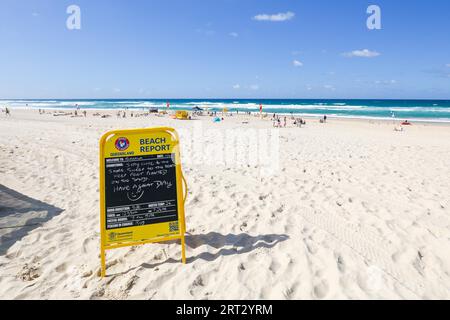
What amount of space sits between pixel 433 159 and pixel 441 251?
309 inches

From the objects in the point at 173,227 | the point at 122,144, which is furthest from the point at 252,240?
the point at 122,144

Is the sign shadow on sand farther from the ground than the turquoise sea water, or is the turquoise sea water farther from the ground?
the turquoise sea water

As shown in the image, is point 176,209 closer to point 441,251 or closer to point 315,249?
point 315,249

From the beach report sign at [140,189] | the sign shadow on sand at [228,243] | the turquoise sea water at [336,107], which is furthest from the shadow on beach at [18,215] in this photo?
the turquoise sea water at [336,107]

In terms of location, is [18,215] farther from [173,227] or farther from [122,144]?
[173,227]

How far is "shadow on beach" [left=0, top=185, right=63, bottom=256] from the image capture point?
14.2ft

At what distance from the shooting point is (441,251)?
3898 mm

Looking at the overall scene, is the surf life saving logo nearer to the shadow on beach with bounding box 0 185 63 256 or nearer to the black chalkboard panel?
the black chalkboard panel

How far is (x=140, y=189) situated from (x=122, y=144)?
24.3 inches

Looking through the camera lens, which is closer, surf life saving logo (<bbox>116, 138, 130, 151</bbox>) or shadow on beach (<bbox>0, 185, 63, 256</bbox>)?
surf life saving logo (<bbox>116, 138, 130, 151</bbox>)

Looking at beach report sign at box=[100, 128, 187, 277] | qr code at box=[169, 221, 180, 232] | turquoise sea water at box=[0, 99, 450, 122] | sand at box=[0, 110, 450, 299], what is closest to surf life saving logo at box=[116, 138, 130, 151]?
beach report sign at box=[100, 128, 187, 277]

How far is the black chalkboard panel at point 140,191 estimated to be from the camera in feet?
11.8

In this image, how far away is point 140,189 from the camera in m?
3.70

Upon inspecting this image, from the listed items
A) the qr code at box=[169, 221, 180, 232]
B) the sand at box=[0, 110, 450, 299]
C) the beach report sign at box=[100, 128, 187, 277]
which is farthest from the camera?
the qr code at box=[169, 221, 180, 232]
